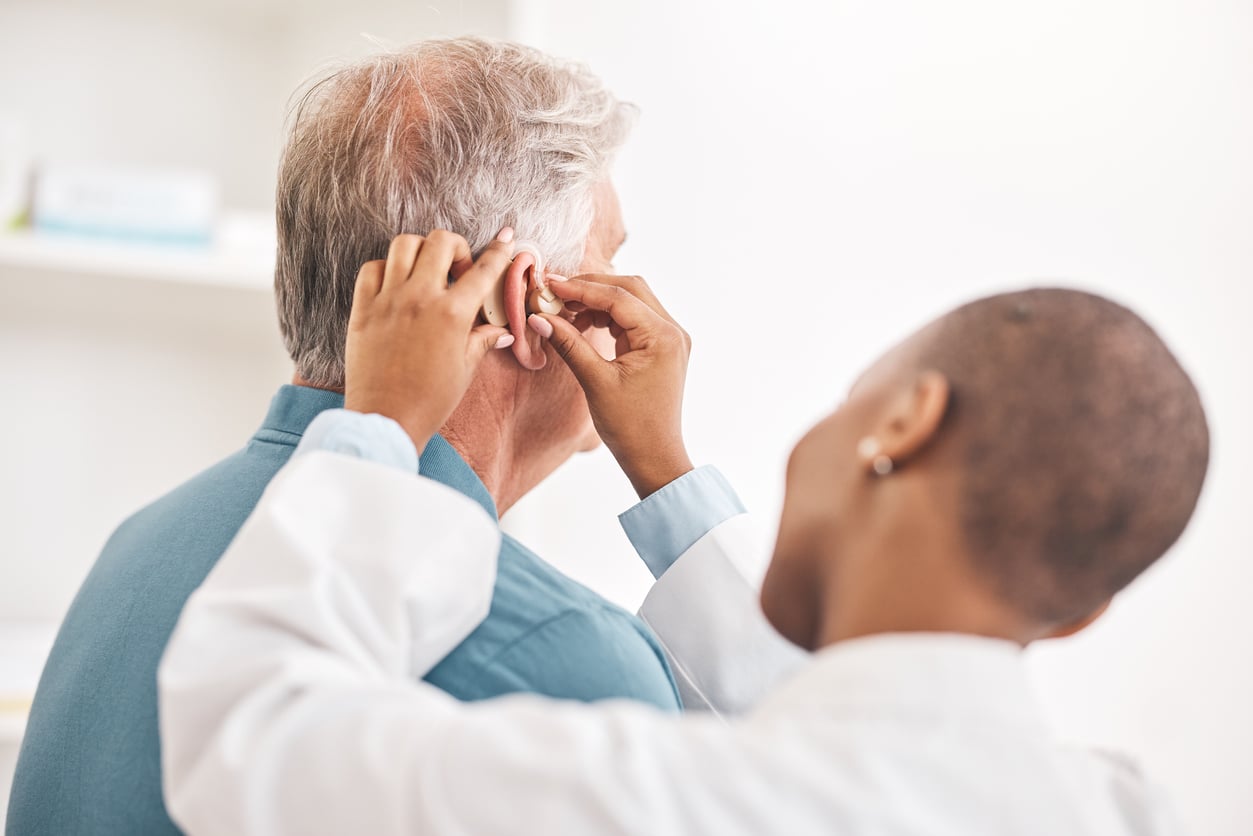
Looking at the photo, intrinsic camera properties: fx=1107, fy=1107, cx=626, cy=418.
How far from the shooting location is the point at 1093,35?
192cm

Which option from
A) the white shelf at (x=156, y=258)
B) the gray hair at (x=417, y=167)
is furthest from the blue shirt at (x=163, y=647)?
the white shelf at (x=156, y=258)

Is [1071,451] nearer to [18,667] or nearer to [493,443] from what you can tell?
[493,443]

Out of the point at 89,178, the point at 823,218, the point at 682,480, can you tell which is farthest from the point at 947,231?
the point at 89,178

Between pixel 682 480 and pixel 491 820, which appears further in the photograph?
pixel 682 480

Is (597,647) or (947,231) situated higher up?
(947,231)

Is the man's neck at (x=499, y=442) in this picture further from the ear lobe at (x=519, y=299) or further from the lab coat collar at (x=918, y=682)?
the lab coat collar at (x=918, y=682)

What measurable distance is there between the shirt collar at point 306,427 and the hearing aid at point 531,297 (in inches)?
4.3

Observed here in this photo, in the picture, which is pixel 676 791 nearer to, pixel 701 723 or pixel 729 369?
pixel 701 723

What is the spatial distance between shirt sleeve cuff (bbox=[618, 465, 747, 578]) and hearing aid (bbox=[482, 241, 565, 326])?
214 millimetres

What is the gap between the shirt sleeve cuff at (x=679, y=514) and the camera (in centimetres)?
105

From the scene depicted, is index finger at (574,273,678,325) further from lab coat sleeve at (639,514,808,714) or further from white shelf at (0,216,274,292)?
white shelf at (0,216,274,292)

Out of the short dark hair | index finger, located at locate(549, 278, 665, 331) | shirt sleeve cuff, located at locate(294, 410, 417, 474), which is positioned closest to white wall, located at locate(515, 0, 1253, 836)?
index finger, located at locate(549, 278, 665, 331)

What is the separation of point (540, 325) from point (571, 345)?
0.12 ft

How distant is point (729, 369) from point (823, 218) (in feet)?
0.99
